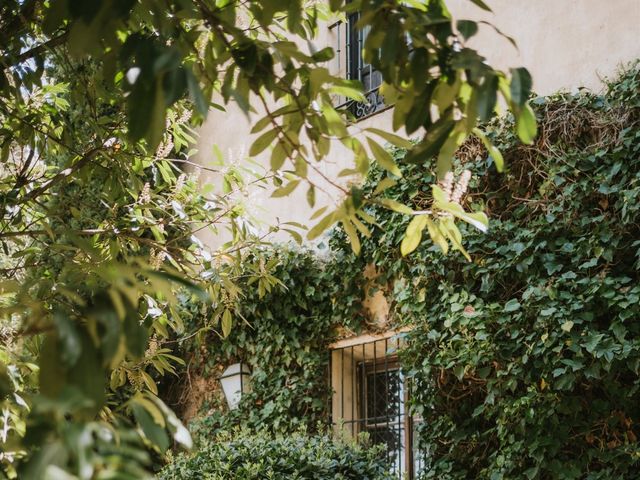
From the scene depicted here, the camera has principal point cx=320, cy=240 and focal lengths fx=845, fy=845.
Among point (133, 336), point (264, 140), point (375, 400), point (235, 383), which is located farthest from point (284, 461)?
point (133, 336)

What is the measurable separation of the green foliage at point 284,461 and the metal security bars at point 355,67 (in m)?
2.63

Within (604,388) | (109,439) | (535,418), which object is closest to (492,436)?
(535,418)

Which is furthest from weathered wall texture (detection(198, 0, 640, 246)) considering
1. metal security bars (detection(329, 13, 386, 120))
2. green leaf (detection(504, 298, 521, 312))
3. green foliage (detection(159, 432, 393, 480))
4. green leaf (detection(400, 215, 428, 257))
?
green leaf (detection(400, 215, 428, 257))

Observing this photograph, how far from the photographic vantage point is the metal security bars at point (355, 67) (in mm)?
6602

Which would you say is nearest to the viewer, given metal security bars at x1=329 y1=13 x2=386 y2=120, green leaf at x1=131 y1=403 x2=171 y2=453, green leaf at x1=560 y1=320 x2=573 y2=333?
green leaf at x1=131 y1=403 x2=171 y2=453

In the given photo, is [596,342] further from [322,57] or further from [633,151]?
[322,57]

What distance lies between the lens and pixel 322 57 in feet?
5.72

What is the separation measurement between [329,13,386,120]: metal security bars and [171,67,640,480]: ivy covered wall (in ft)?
3.56

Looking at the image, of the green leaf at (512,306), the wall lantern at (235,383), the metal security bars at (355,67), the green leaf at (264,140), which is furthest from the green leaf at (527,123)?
the wall lantern at (235,383)

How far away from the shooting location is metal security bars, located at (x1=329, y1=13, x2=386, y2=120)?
660 cm

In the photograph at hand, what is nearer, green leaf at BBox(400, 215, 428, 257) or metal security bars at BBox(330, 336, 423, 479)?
green leaf at BBox(400, 215, 428, 257)

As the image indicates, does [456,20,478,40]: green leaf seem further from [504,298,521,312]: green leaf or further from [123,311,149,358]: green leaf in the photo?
[504,298,521,312]: green leaf

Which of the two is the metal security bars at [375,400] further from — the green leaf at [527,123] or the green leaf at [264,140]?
the green leaf at [527,123]

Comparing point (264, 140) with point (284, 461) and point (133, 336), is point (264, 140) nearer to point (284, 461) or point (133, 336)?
point (133, 336)
